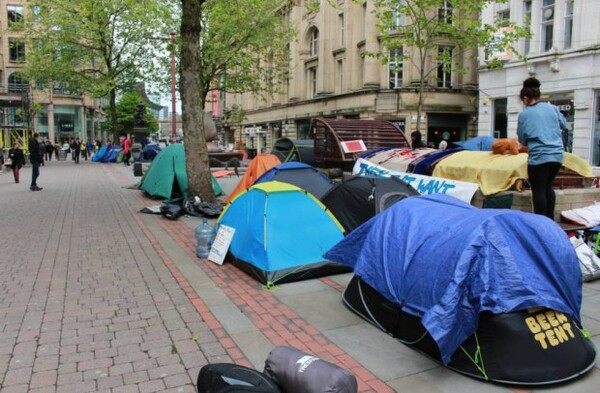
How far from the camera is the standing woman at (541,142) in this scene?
5973mm

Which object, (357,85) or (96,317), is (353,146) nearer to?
(96,317)

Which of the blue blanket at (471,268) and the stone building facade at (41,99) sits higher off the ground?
the stone building facade at (41,99)

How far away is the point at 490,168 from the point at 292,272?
342 cm

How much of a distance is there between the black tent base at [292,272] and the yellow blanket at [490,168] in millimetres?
2542

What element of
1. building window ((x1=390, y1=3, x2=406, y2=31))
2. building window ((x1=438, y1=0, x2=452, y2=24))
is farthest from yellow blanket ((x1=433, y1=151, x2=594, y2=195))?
building window ((x1=438, y1=0, x2=452, y2=24))

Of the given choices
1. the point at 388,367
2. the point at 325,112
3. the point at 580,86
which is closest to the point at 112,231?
the point at 388,367

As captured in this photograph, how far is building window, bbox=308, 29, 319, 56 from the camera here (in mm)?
43125

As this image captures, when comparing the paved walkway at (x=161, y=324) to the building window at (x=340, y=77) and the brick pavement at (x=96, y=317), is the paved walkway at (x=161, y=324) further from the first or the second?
the building window at (x=340, y=77)

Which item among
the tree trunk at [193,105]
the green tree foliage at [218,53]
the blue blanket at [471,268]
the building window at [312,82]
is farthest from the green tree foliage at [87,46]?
the blue blanket at [471,268]

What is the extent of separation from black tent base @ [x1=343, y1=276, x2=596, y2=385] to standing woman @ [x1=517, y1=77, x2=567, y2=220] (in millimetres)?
2625

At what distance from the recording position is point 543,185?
6.12 meters

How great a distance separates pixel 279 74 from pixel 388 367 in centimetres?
3030

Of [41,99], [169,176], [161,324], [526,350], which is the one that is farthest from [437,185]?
[41,99]

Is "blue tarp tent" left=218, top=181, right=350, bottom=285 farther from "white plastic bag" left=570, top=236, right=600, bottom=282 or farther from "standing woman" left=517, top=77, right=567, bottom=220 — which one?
"white plastic bag" left=570, top=236, right=600, bottom=282
